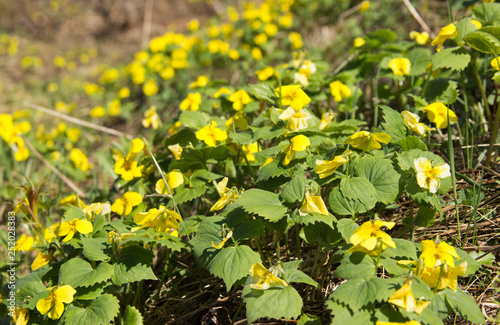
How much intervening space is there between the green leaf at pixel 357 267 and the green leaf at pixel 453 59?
106 cm

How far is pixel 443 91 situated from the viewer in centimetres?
209

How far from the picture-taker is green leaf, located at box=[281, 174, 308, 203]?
147 cm

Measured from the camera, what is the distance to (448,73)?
2.26 meters

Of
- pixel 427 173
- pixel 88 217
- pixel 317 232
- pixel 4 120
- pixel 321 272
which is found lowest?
pixel 321 272

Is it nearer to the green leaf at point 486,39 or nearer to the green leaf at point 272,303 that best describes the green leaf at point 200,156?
the green leaf at point 272,303

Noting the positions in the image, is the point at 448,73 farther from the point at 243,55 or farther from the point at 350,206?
the point at 243,55

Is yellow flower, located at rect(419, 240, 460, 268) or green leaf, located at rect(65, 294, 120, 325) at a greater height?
green leaf, located at rect(65, 294, 120, 325)

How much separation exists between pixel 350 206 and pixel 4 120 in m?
3.27

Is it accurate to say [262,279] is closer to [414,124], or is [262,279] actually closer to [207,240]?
[207,240]

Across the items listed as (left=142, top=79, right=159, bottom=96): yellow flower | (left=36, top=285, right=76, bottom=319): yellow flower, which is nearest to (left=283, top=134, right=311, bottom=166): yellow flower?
(left=36, top=285, right=76, bottom=319): yellow flower

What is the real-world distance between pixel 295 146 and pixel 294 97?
42cm

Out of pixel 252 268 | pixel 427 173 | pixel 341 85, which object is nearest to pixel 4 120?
pixel 341 85

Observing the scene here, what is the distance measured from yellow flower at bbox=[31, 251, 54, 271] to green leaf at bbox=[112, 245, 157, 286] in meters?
0.45

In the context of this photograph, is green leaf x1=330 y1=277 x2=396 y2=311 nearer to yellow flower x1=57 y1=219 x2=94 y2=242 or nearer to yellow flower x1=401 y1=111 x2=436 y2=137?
yellow flower x1=401 y1=111 x2=436 y2=137
